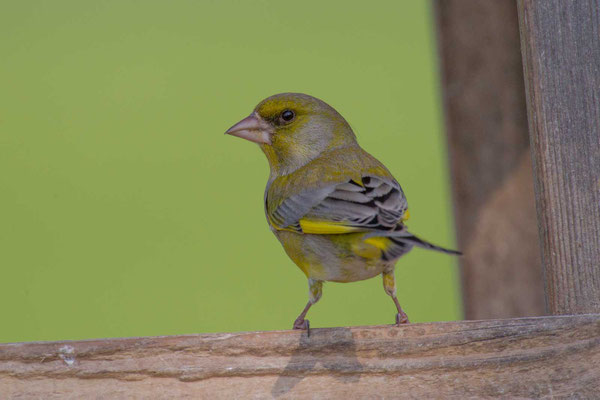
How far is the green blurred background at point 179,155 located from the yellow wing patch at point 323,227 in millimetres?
3130

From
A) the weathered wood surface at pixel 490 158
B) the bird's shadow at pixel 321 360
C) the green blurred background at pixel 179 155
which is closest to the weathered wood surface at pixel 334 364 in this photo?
the bird's shadow at pixel 321 360

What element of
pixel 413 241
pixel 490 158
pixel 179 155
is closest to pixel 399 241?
pixel 413 241

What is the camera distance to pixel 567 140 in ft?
8.22

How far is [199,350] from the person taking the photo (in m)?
2.29

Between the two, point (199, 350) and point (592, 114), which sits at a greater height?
point (592, 114)

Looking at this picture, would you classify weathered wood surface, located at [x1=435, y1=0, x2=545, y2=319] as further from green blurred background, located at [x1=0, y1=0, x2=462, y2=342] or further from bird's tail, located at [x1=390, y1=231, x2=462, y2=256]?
bird's tail, located at [x1=390, y1=231, x2=462, y2=256]

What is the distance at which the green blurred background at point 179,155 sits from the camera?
269 inches

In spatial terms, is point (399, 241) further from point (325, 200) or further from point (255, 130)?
point (255, 130)

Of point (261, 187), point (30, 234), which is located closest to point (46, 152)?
point (30, 234)

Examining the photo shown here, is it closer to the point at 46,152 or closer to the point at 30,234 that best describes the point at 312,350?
the point at 30,234

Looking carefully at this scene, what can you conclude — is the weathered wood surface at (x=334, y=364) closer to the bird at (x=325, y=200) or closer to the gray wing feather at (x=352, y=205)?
the bird at (x=325, y=200)

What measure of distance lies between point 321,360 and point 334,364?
4 cm

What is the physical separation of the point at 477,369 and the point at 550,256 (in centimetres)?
42

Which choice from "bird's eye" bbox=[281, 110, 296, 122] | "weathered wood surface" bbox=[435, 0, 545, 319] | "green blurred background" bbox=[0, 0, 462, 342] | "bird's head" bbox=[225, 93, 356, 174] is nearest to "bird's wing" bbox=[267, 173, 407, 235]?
"bird's head" bbox=[225, 93, 356, 174]
